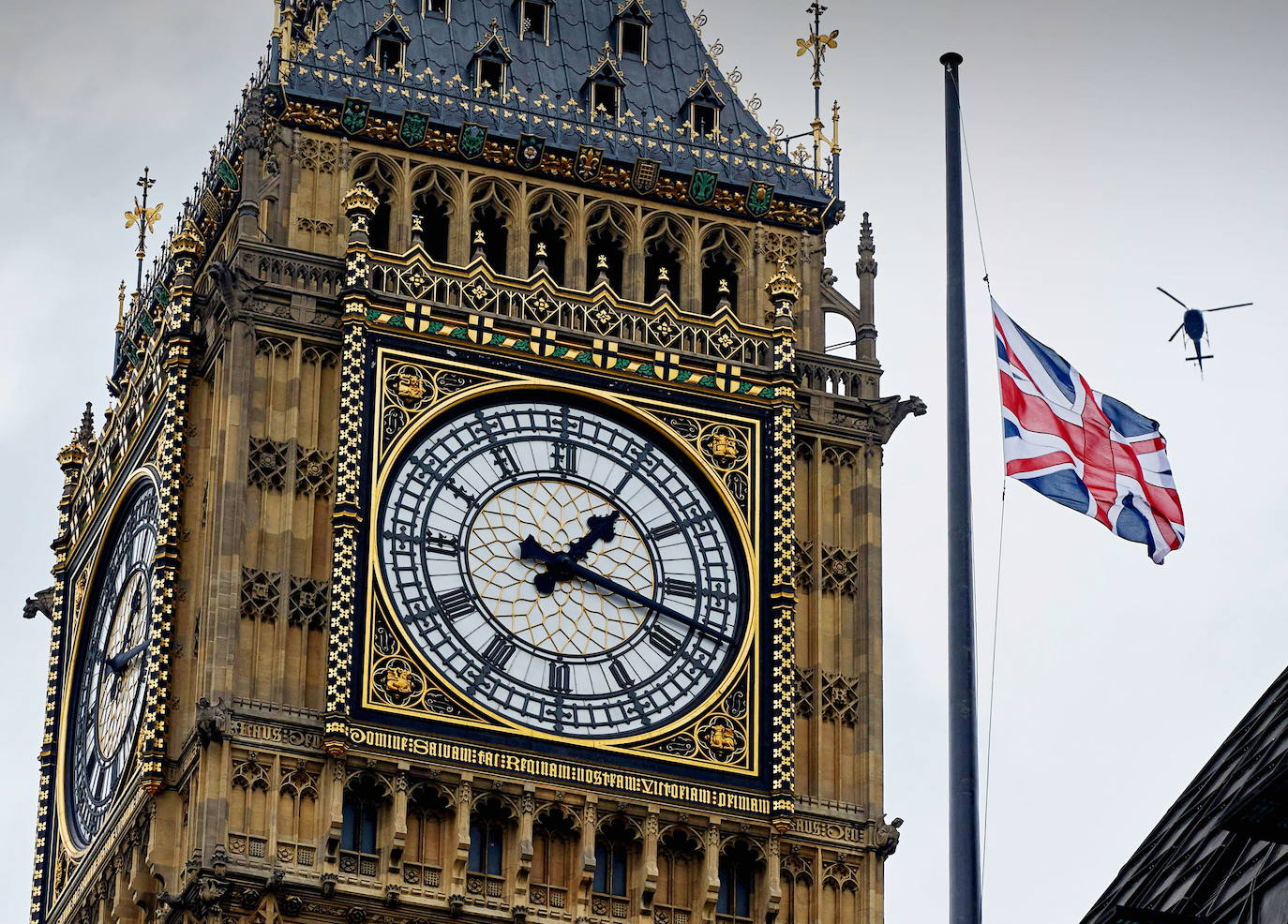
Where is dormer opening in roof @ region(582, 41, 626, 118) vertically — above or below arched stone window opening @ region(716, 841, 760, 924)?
above

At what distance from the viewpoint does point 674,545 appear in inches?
2115

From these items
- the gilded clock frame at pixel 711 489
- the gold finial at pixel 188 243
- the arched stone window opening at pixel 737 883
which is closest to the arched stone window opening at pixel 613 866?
the gilded clock frame at pixel 711 489

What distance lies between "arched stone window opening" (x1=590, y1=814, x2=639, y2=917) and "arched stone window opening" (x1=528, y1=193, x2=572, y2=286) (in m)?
7.46

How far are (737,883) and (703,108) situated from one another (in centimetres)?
1078

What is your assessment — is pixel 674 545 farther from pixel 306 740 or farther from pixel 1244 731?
pixel 1244 731

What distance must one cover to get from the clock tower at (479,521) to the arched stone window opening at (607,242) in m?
0.05

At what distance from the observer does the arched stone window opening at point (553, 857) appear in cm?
5128

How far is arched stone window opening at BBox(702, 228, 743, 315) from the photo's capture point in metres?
56.4

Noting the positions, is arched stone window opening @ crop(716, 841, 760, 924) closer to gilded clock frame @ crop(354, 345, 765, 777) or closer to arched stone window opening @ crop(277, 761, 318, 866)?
gilded clock frame @ crop(354, 345, 765, 777)

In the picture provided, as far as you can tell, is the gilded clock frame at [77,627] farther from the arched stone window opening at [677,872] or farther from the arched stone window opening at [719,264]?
the arched stone window opening at [719,264]

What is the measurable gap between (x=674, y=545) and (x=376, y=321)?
4390 mm

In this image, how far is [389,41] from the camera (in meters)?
56.4

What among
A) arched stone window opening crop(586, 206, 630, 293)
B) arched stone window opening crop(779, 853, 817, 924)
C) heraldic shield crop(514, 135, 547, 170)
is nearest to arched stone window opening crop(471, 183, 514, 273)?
heraldic shield crop(514, 135, 547, 170)

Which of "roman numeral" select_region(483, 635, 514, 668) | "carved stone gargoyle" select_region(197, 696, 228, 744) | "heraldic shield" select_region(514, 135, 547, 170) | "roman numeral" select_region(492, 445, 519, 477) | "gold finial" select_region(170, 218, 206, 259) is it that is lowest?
"carved stone gargoyle" select_region(197, 696, 228, 744)
